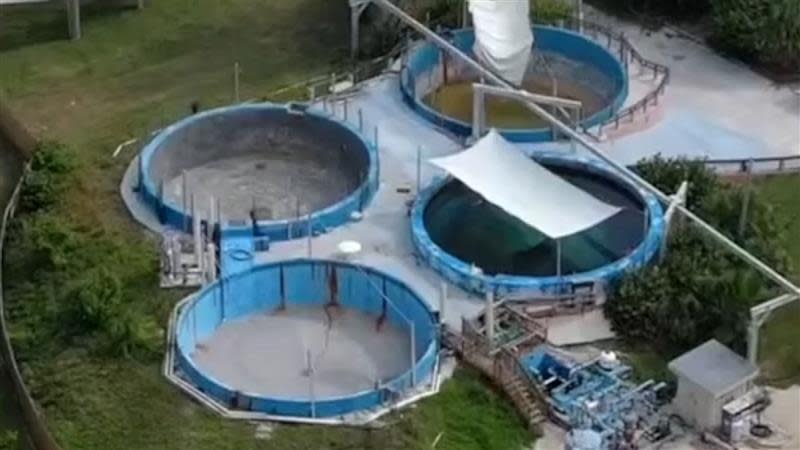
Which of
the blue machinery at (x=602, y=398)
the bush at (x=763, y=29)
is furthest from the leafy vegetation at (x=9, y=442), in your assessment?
the bush at (x=763, y=29)

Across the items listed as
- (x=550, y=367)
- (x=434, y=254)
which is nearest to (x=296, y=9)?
(x=434, y=254)

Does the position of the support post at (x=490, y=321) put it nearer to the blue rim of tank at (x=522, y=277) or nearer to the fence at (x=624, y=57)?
the blue rim of tank at (x=522, y=277)

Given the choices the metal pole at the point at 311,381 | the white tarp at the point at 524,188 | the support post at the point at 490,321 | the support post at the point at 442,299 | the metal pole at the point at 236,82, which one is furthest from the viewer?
the metal pole at the point at 236,82

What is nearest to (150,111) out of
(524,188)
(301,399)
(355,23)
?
(355,23)

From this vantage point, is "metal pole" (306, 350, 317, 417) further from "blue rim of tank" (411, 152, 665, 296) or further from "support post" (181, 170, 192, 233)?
"support post" (181, 170, 192, 233)

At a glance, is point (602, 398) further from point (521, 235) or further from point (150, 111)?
point (150, 111)

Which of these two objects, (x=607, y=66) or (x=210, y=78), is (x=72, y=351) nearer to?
(x=210, y=78)
